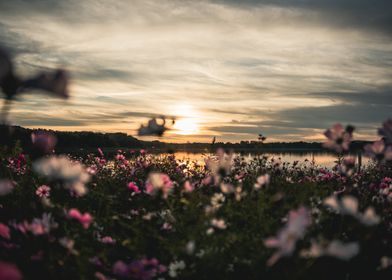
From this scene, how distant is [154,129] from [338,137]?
3.90 feet

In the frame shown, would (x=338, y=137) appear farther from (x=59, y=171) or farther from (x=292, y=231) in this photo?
(x=59, y=171)

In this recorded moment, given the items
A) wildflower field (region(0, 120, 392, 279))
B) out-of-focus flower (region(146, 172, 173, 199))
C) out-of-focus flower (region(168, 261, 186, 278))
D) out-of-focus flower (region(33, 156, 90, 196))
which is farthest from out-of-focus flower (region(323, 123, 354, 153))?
out-of-focus flower (region(33, 156, 90, 196))

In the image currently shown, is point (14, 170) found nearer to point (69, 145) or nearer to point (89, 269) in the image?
point (89, 269)

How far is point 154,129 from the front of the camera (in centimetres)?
221

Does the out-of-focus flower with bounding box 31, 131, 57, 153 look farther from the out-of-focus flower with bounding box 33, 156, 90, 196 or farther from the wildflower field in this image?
the out-of-focus flower with bounding box 33, 156, 90, 196

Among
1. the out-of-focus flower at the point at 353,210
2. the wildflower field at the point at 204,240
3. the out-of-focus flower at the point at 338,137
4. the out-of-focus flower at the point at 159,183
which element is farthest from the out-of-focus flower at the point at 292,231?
the out-of-focus flower at the point at 338,137

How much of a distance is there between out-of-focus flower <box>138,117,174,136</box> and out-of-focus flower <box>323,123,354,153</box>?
1059mm

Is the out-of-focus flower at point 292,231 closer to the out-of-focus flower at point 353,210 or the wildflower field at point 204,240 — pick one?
the wildflower field at point 204,240

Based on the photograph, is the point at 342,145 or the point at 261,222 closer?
the point at 342,145

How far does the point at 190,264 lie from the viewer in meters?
2.37

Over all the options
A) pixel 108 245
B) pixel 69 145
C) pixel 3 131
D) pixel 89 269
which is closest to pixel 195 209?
pixel 89 269

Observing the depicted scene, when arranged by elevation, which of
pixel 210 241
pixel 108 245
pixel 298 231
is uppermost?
pixel 298 231

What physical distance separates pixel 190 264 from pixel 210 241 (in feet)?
0.67

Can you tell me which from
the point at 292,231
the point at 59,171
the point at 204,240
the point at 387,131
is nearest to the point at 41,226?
the point at 59,171
